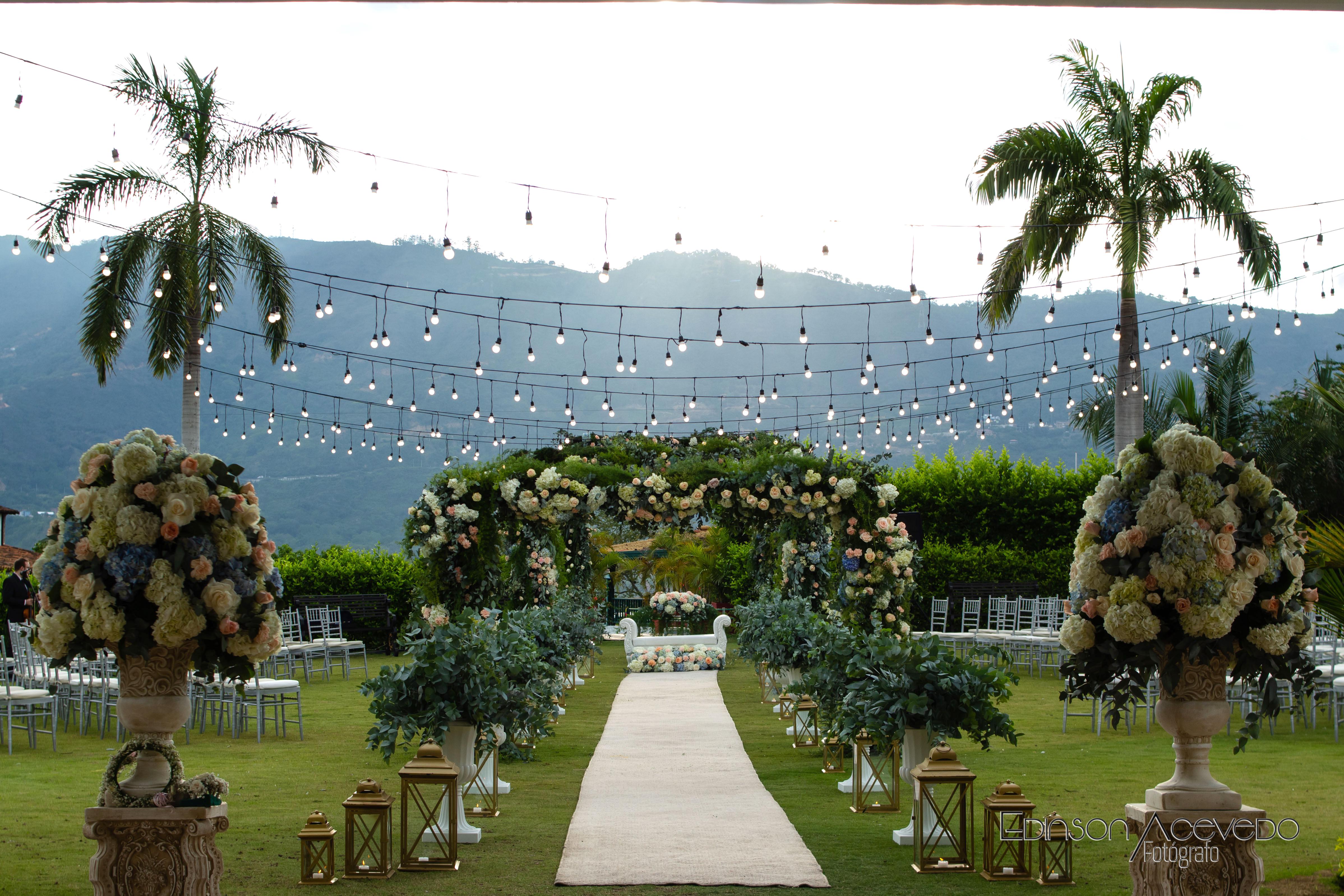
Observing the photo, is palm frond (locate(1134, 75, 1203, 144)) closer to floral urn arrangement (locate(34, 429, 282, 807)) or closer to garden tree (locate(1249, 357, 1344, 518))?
garden tree (locate(1249, 357, 1344, 518))

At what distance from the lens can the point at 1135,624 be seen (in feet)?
12.3

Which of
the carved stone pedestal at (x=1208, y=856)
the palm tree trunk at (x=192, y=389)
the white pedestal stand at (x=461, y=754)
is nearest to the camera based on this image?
the carved stone pedestal at (x=1208, y=856)

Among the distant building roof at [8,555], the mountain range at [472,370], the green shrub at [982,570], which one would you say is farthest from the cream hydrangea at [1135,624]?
the mountain range at [472,370]

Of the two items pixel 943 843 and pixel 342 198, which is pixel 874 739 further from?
pixel 342 198

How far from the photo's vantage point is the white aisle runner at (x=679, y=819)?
4996mm

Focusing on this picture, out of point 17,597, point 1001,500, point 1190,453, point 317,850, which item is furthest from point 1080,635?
point 1001,500

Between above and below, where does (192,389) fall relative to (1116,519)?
above

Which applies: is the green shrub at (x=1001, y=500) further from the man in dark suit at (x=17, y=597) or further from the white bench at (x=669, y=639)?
the man in dark suit at (x=17, y=597)

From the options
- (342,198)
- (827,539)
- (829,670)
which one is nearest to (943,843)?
(829,670)

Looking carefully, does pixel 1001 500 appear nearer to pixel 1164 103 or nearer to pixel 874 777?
pixel 1164 103

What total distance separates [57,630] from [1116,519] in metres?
4.00

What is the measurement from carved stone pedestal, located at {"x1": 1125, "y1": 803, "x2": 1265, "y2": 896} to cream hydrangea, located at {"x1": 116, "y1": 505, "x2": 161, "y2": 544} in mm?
3839

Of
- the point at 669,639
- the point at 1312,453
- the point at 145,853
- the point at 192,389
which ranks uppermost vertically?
the point at 192,389

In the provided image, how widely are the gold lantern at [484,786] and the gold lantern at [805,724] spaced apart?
289 centimetres
